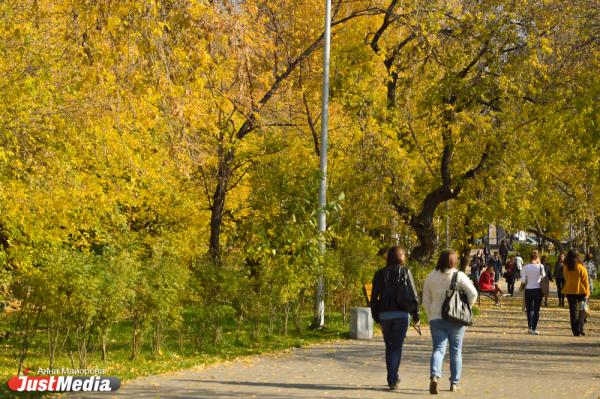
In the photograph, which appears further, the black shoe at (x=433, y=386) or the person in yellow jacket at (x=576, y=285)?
the person in yellow jacket at (x=576, y=285)

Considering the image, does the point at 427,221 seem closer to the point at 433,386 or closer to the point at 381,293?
the point at 381,293

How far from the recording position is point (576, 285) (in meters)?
20.3

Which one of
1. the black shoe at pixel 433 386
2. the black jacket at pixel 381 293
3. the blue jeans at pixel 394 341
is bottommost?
the black shoe at pixel 433 386

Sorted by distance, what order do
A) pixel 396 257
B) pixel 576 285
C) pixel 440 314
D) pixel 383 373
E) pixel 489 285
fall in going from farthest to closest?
1. pixel 489 285
2. pixel 576 285
3. pixel 383 373
4. pixel 396 257
5. pixel 440 314

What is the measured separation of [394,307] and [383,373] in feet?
6.79

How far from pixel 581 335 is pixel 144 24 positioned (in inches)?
492

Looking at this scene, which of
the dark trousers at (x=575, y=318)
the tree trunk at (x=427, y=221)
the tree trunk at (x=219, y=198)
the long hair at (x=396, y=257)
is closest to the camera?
the long hair at (x=396, y=257)

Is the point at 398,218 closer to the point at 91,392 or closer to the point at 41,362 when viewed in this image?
the point at 41,362

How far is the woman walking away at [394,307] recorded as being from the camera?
11789 millimetres

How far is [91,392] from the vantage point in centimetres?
1113

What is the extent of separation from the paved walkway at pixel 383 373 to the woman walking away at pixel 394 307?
1.38 feet

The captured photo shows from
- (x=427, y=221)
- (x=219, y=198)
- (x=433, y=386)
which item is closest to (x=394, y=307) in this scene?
(x=433, y=386)

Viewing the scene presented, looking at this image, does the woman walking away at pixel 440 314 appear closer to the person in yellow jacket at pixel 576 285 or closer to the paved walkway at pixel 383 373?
the paved walkway at pixel 383 373

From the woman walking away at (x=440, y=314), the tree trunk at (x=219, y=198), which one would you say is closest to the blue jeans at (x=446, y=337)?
the woman walking away at (x=440, y=314)
